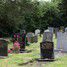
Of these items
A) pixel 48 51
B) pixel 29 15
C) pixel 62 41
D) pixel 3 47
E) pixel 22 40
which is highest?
pixel 29 15

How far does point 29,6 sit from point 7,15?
2363mm

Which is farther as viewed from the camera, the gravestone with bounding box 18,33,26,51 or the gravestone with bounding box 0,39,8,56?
the gravestone with bounding box 18,33,26,51

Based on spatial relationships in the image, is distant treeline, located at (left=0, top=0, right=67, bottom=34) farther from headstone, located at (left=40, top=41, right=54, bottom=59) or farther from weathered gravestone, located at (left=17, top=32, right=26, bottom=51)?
headstone, located at (left=40, top=41, right=54, bottom=59)

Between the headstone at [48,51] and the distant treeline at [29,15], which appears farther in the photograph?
the distant treeline at [29,15]

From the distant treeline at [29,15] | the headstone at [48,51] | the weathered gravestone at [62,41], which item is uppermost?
the distant treeline at [29,15]

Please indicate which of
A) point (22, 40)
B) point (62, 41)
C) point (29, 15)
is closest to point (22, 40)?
point (22, 40)

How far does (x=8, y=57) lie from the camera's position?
590 inches

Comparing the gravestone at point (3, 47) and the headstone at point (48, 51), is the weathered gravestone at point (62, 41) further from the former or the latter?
the gravestone at point (3, 47)

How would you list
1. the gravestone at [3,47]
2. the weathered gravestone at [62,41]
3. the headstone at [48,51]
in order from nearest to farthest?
the headstone at [48,51] < the gravestone at [3,47] < the weathered gravestone at [62,41]

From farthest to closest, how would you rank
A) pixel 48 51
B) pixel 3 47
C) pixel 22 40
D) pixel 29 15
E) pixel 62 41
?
pixel 29 15, pixel 22 40, pixel 62 41, pixel 3 47, pixel 48 51

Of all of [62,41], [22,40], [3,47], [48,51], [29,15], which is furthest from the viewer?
[29,15]

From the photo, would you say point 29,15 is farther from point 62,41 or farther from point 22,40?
point 62,41

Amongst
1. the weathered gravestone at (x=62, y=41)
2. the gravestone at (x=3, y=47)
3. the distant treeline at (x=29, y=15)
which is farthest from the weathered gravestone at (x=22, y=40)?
the distant treeline at (x=29, y=15)

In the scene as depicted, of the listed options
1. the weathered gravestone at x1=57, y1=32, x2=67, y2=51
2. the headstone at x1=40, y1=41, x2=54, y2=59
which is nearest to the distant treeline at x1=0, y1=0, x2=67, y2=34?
the weathered gravestone at x1=57, y1=32, x2=67, y2=51
